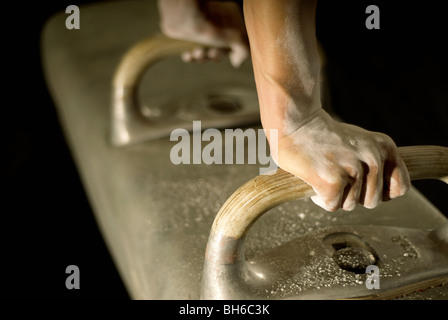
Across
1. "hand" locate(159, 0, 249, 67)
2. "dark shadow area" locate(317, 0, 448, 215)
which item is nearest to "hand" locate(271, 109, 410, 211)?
"hand" locate(159, 0, 249, 67)

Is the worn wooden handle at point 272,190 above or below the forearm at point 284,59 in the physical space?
below

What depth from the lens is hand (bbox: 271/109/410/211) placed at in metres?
0.59

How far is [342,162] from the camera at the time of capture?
1.96 ft

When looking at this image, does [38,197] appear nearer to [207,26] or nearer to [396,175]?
[207,26]

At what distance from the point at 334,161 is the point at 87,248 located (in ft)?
3.23

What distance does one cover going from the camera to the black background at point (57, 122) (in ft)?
4.59

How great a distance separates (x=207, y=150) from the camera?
0.99m

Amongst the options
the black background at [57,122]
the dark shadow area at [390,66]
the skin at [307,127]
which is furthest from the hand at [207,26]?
the dark shadow area at [390,66]

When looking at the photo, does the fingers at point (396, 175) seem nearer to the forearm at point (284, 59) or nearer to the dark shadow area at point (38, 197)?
the forearm at point (284, 59)

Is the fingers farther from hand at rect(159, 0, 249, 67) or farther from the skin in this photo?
hand at rect(159, 0, 249, 67)

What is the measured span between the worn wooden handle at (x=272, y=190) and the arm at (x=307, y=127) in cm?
2

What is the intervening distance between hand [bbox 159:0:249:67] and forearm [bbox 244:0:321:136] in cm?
34

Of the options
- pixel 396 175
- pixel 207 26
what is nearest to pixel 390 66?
pixel 207 26

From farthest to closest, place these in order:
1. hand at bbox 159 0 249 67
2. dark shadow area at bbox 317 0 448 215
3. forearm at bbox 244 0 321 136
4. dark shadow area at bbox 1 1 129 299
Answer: dark shadow area at bbox 317 0 448 215, dark shadow area at bbox 1 1 129 299, hand at bbox 159 0 249 67, forearm at bbox 244 0 321 136
